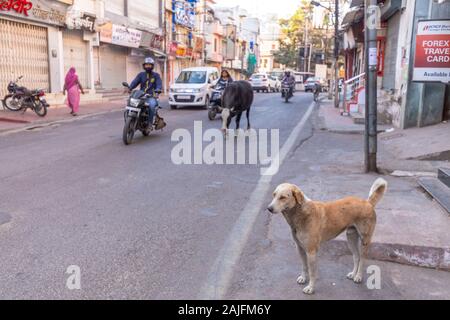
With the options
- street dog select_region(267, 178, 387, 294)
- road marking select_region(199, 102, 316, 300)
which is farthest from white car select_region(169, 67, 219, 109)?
street dog select_region(267, 178, 387, 294)

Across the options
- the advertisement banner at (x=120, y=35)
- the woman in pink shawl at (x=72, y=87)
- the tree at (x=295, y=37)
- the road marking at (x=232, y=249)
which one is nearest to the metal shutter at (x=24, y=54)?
the woman in pink shawl at (x=72, y=87)

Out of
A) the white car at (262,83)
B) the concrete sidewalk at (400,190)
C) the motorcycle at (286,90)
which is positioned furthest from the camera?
the white car at (262,83)

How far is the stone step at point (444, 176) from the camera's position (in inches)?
245

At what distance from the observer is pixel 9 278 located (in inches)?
139

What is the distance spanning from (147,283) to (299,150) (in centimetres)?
671

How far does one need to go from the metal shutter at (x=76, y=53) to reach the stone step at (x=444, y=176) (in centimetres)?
1837

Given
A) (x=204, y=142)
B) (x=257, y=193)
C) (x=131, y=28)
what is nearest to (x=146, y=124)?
(x=204, y=142)

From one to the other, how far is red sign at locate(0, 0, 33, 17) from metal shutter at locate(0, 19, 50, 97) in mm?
560

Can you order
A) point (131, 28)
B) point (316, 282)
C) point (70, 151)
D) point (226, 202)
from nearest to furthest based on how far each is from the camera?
point (316, 282), point (226, 202), point (70, 151), point (131, 28)

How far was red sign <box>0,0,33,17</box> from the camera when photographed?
16.4 m

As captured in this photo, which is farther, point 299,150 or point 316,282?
Answer: point 299,150

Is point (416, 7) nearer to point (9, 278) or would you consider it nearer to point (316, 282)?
point (316, 282)

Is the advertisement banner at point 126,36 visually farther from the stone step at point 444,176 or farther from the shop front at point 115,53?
the stone step at point 444,176
